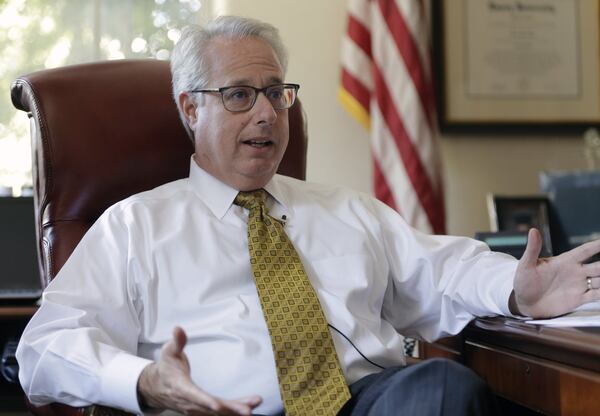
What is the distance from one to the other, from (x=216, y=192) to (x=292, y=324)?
0.37 m

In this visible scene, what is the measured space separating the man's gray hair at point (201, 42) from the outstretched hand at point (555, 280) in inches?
29.5

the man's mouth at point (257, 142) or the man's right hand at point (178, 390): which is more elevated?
the man's mouth at point (257, 142)

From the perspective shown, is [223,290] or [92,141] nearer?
[223,290]

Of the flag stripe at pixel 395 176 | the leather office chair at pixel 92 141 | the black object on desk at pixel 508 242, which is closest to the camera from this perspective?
the leather office chair at pixel 92 141

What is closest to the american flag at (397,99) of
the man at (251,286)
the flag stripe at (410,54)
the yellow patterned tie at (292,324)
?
the flag stripe at (410,54)

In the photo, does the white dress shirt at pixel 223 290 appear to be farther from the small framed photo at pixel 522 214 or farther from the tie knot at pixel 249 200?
the small framed photo at pixel 522 214

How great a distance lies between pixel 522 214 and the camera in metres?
2.91

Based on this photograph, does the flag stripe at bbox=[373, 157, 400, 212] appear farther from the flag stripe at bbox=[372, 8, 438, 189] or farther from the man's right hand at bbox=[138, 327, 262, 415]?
the man's right hand at bbox=[138, 327, 262, 415]

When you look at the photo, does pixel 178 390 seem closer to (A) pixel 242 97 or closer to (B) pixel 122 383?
(B) pixel 122 383

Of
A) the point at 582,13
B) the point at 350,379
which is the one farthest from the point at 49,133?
the point at 582,13

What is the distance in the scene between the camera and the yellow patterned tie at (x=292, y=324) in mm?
1505

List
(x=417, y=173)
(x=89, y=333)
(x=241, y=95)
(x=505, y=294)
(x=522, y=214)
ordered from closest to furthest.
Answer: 1. (x=89, y=333)
2. (x=505, y=294)
3. (x=241, y=95)
4. (x=522, y=214)
5. (x=417, y=173)

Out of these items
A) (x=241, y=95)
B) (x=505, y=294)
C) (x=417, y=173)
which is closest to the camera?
(x=505, y=294)

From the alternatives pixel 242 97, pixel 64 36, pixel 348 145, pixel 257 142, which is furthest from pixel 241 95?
pixel 64 36
